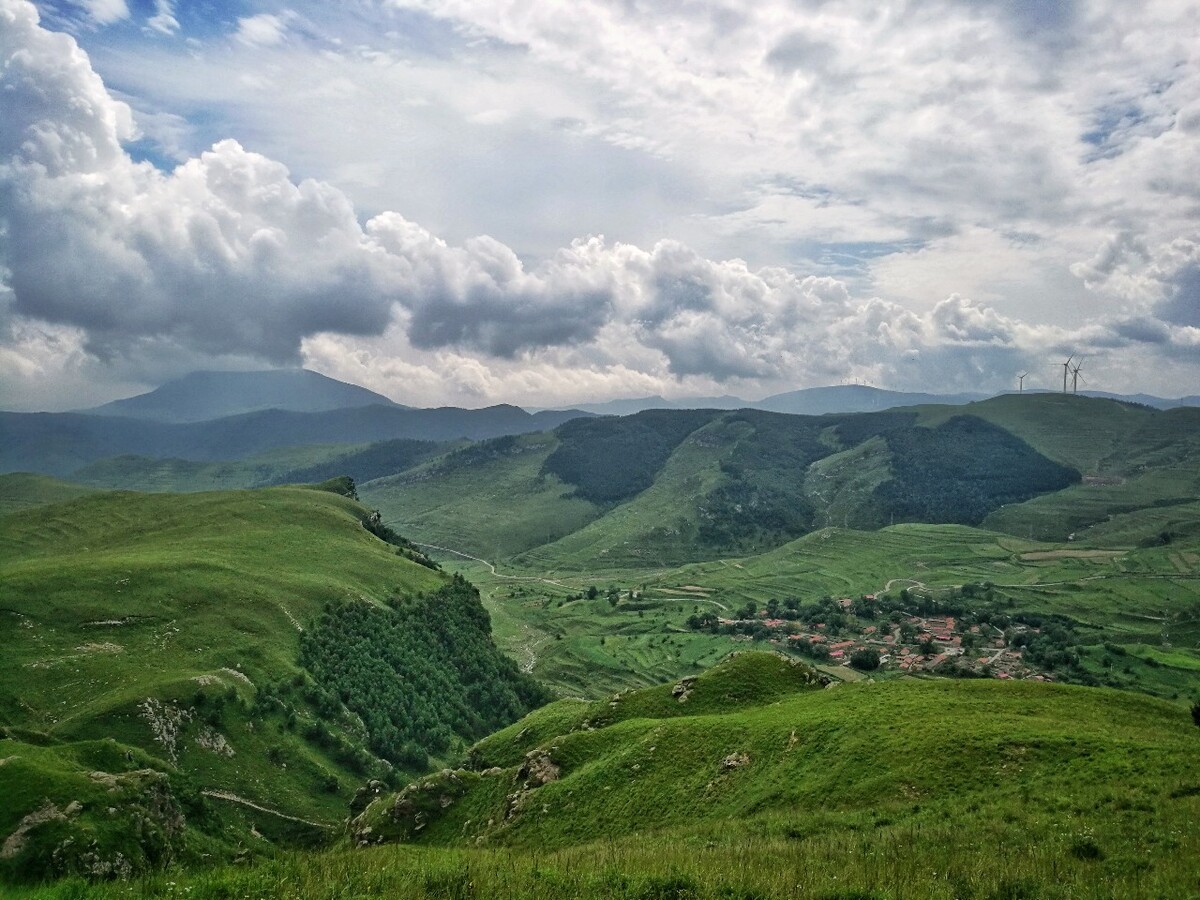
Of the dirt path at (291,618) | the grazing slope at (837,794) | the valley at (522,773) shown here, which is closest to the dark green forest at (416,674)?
the valley at (522,773)

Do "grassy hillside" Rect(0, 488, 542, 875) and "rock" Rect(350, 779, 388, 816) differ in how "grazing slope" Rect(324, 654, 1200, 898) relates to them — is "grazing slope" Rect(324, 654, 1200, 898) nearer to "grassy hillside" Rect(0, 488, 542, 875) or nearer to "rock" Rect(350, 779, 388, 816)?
"rock" Rect(350, 779, 388, 816)

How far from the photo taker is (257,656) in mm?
122000

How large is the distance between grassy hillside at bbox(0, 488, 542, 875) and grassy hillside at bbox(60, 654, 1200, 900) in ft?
72.0

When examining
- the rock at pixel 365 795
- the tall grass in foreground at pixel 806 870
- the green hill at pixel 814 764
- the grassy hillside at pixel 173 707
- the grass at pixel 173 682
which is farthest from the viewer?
the rock at pixel 365 795

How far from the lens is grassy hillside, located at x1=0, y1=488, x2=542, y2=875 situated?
1857 inches

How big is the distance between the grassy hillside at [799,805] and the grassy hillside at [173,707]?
21960mm

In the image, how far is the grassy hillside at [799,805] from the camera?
71.8 ft

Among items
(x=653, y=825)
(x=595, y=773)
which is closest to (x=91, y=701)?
(x=595, y=773)

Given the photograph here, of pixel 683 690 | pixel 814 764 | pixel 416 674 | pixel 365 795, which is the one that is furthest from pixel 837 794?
pixel 416 674

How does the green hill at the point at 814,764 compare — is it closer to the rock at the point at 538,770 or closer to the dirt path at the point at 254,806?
the rock at the point at 538,770

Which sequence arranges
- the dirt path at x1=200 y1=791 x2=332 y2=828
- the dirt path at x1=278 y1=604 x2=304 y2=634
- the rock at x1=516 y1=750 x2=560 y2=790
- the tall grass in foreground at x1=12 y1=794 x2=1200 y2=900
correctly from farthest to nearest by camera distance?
the dirt path at x1=278 y1=604 x2=304 y2=634 → the dirt path at x1=200 y1=791 x2=332 y2=828 → the rock at x1=516 y1=750 x2=560 y2=790 → the tall grass in foreground at x1=12 y1=794 x2=1200 y2=900

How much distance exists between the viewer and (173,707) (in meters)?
A: 92.9

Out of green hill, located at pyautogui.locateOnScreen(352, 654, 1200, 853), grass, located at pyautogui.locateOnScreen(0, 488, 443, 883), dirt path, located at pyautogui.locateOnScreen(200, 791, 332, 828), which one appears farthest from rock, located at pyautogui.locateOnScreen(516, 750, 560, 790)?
dirt path, located at pyautogui.locateOnScreen(200, 791, 332, 828)

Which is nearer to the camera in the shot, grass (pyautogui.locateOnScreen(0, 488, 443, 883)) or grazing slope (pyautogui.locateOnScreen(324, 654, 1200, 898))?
grazing slope (pyautogui.locateOnScreen(324, 654, 1200, 898))
